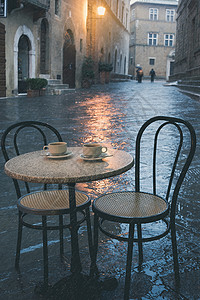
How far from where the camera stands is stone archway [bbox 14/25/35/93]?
14.1 meters

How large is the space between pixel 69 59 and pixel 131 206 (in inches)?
720

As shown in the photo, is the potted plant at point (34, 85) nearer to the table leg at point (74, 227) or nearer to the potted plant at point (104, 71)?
the potted plant at point (104, 71)

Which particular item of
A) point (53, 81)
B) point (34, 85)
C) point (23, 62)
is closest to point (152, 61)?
point (53, 81)

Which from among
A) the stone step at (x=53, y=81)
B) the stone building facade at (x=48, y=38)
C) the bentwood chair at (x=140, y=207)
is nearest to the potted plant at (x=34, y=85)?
the stone building facade at (x=48, y=38)

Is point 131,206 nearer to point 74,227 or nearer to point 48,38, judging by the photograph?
point 74,227

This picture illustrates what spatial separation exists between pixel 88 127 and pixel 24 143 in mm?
1968

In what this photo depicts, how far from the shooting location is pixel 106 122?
25.5 feet

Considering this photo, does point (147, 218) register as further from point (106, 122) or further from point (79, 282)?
point (106, 122)

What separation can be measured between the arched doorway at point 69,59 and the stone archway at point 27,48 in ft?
11.9

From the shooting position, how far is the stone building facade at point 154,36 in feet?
159

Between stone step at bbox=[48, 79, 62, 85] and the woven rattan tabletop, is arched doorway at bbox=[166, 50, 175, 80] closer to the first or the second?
stone step at bbox=[48, 79, 62, 85]

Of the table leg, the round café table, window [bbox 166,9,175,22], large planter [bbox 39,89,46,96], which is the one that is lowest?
the table leg

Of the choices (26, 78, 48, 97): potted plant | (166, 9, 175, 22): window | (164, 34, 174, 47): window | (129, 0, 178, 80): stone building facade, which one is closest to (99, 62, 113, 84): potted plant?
(26, 78, 48, 97): potted plant

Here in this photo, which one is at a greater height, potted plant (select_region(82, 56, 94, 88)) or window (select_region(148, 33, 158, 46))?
window (select_region(148, 33, 158, 46))
